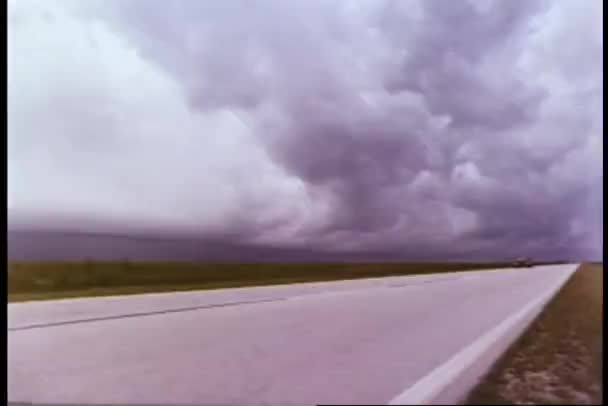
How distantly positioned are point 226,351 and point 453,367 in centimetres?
301

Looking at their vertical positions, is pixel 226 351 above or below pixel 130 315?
below

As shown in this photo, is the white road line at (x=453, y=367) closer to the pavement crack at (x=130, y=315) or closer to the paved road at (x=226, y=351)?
the paved road at (x=226, y=351)

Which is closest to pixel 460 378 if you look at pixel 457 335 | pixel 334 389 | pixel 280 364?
pixel 334 389

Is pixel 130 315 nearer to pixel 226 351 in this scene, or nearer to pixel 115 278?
pixel 226 351

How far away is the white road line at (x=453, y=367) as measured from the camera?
3252mm

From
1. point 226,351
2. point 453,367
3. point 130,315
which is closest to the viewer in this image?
point 453,367

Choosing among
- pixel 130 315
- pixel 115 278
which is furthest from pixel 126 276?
pixel 130 315

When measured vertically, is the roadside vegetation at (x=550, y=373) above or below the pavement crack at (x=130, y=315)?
below

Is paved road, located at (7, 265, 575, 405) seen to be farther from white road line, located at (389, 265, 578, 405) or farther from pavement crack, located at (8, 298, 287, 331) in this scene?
white road line, located at (389, 265, 578, 405)

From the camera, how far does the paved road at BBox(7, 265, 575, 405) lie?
4699 mm

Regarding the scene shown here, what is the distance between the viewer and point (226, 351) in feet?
21.7

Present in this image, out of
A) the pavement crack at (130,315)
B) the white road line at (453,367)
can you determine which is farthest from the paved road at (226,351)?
the white road line at (453,367)

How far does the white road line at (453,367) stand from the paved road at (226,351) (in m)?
0.21

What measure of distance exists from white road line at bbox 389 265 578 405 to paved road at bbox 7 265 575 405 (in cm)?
21
